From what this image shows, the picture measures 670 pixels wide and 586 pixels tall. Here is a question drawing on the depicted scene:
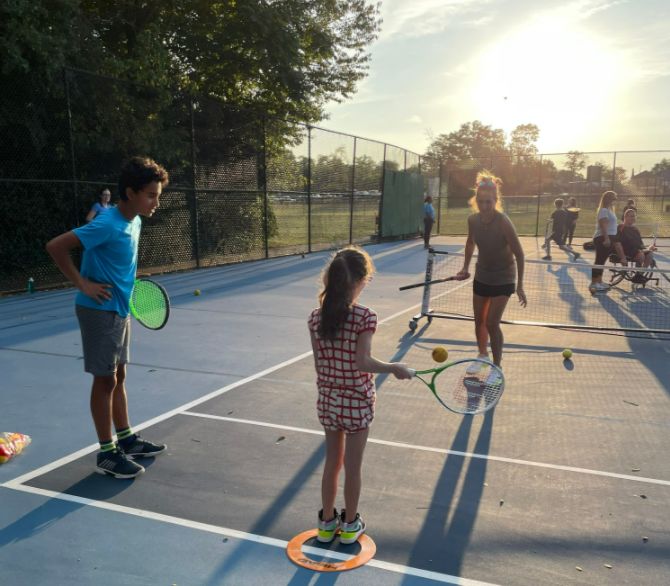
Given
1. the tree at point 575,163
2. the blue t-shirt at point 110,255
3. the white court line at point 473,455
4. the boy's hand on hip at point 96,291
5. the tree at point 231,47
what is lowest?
the white court line at point 473,455

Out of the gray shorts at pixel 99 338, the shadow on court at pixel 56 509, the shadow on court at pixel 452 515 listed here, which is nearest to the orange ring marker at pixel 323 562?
the shadow on court at pixel 452 515

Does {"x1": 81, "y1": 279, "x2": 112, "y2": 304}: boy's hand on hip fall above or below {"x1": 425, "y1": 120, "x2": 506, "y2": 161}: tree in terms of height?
below

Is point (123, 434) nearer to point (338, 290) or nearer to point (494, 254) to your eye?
point (338, 290)

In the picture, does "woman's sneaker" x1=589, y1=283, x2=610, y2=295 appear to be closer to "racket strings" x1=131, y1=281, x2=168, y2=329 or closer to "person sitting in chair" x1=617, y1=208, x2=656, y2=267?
"person sitting in chair" x1=617, y1=208, x2=656, y2=267

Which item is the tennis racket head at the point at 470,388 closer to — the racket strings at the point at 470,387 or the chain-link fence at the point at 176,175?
the racket strings at the point at 470,387

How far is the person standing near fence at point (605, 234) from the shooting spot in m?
10.4

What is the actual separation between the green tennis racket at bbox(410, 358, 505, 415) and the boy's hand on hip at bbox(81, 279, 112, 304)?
5.91ft

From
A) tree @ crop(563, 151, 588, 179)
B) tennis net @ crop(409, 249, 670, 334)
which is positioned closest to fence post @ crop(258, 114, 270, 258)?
tennis net @ crop(409, 249, 670, 334)

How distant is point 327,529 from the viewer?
2945mm

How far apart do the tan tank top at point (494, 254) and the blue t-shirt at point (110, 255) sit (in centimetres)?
318

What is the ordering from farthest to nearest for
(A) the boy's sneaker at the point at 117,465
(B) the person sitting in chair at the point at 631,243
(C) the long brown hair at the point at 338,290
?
(B) the person sitting in chair at the point at 631,243 < (A) the boy's sneaker at the point at 117,465 < (C) the long brown hair at the point at 338,290

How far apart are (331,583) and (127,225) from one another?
7.14 ft

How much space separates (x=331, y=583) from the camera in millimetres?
2645

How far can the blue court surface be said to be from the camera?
110 inches
